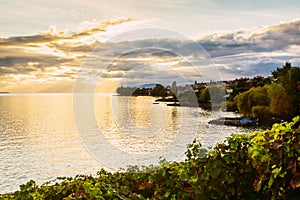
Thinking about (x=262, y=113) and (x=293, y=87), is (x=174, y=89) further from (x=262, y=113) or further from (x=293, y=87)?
(x=262, y=113)

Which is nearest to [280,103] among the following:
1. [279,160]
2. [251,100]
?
[251,100]

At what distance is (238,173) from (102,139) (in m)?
17.8

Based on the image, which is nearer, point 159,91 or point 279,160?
point 279,160

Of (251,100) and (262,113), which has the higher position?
(251,100)

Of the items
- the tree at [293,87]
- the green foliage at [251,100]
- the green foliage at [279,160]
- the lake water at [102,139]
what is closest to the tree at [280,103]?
the tree at [293,87]

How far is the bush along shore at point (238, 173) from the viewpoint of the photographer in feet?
10.6

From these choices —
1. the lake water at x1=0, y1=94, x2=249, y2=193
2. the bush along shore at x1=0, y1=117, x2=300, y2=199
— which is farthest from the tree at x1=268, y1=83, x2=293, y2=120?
the bush along shore at x1=0, y1=117, x2=300, y2=199

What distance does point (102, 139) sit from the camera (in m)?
21.0

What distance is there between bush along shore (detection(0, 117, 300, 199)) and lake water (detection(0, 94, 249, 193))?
53.4 inches

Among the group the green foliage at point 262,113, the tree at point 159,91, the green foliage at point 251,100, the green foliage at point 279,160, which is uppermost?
the tree at point 159,91

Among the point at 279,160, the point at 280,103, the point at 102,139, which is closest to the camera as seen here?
the point at 279,160

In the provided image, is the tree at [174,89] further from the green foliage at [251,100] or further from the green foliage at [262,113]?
the green foliage at [251,100]

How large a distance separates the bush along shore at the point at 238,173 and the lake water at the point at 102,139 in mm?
1355

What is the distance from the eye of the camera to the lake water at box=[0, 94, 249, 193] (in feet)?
20.9
